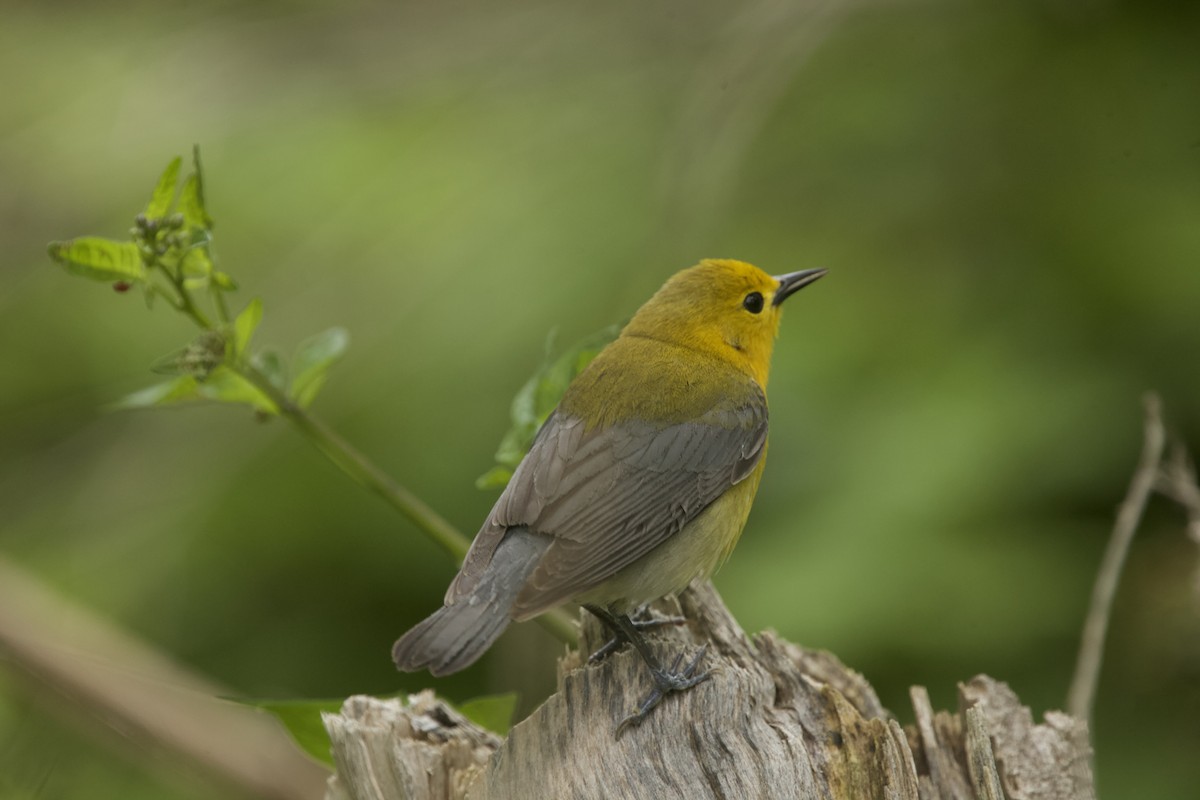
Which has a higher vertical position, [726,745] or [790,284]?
[790,284]

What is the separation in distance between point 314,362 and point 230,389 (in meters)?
0.20

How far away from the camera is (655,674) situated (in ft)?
9.80

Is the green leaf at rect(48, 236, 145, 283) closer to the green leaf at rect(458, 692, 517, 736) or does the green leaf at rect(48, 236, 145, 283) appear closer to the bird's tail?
the bird's tail

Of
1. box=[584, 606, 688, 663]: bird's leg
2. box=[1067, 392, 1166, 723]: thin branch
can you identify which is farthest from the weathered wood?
box=[1067, 392, 1166, 723]: thin branch

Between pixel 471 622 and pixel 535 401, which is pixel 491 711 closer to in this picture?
pixel 471 622

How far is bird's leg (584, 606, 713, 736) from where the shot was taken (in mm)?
Result: 2820

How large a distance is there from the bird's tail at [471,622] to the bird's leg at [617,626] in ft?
0.90

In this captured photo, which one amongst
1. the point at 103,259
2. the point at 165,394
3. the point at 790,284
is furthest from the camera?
the point at 790,284

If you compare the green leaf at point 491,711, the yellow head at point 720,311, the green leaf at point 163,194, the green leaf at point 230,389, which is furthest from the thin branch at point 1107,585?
the green leaf at point 163,194

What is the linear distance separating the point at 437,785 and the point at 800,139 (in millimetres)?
4707

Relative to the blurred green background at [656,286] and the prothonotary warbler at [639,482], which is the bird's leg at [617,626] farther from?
the blurred green background at [656,286]

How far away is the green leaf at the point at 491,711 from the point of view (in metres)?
3.22

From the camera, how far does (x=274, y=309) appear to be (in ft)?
21.7

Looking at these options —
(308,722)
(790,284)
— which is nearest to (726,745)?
(308,722)
